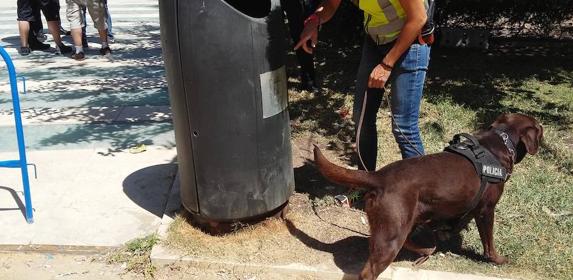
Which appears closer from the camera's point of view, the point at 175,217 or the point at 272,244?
the point at 272,244

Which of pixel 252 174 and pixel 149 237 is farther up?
pixel 252 174

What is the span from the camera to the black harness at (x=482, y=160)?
115 inches

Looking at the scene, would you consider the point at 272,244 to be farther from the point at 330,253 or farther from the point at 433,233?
the point at 433,233

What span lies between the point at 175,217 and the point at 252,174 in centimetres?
74

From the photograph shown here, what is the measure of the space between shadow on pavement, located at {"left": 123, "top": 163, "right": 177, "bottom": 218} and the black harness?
208 centimetres

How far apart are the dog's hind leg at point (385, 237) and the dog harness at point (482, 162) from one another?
455mm

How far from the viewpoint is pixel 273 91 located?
3264 millimetres

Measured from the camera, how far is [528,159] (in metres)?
4.66

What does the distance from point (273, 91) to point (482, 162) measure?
4.02 feet

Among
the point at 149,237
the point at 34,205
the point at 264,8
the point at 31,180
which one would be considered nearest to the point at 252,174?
the point at 149,237

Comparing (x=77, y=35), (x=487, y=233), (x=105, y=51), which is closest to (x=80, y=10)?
(x=77, y=35)

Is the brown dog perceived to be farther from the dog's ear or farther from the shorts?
the shorts

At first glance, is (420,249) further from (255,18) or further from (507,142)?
(255,18)

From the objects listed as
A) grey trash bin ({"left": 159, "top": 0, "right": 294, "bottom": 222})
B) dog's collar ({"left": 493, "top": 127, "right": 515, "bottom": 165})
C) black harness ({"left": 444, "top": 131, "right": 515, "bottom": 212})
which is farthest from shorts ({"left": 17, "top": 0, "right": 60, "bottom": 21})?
dog's collar ({"left": 493, "top": 127, "right": 515, "bottom": 165})
